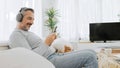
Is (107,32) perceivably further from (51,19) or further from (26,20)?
(26,20)

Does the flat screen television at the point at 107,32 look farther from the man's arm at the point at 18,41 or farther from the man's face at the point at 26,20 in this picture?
the man's arm at the point at 18,41

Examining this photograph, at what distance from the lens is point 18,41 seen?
7.22ft

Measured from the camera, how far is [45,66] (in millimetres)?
1273

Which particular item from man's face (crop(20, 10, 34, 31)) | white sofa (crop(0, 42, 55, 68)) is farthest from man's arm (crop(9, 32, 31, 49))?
white sofa (crop(0, 42, 55, 68))

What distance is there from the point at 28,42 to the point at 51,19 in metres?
2.24

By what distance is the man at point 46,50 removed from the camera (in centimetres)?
208

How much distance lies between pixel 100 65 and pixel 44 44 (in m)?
0.69

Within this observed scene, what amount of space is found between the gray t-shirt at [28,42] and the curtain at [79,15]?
235cm

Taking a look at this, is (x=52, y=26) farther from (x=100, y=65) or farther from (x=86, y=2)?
(x=100, y=65)

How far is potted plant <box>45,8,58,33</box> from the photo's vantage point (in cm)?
454

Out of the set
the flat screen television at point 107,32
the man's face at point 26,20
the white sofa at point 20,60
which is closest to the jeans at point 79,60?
the man's face at point 26,20

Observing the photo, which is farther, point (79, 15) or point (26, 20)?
point (79, 15)

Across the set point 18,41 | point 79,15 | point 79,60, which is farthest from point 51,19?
point 79,60

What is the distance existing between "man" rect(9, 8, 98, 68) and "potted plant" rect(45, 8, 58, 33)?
2.03m
